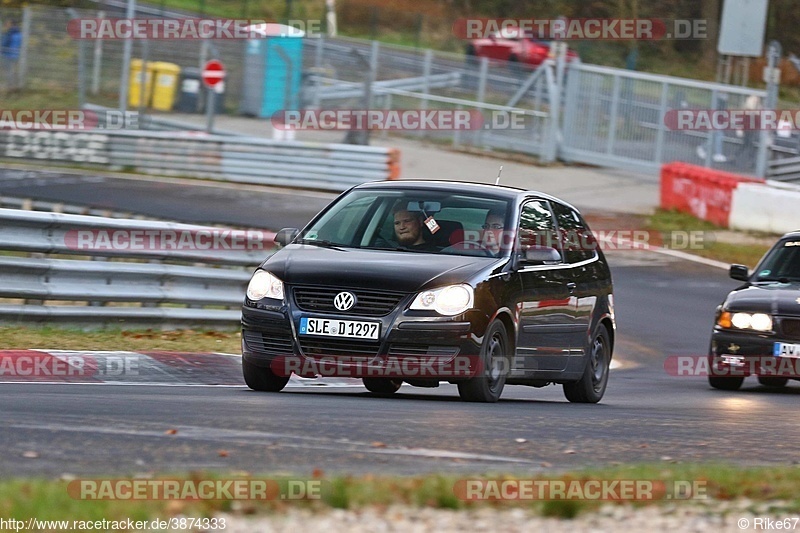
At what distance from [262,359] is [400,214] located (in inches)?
58.7

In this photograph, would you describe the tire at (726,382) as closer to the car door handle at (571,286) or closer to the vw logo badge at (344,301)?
the car door handle at (571,286)

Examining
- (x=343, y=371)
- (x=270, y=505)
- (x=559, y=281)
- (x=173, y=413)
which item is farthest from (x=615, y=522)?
(x=559, y=281)

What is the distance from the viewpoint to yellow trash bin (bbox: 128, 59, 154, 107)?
3553 cm

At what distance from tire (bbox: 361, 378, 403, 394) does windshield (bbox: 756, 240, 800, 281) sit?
4478mm

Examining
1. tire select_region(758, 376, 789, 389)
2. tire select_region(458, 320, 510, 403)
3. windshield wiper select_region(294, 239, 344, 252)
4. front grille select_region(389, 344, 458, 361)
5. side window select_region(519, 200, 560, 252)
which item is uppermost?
side window select_region(519, 200, 560, 252)

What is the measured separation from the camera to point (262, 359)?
9.88m

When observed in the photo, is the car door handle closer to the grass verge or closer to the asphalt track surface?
the asphalt track surface

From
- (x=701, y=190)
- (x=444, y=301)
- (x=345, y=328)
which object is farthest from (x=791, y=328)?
(x=701, y=190)

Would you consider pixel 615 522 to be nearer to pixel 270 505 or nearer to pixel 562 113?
pixel 270 505

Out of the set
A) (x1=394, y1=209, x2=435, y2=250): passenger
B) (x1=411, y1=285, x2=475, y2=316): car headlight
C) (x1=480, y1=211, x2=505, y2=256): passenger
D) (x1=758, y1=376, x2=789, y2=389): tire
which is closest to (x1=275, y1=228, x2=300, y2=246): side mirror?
(x1=394, y1=209, x2=435, y2=250): passenger

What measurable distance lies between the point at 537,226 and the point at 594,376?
1.47 m

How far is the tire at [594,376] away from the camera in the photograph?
1166 cm

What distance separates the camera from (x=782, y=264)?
551 inches

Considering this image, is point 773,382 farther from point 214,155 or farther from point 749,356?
point 214,155
